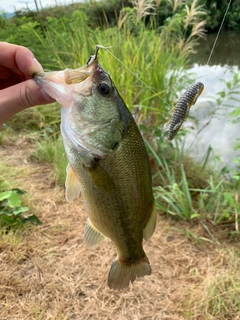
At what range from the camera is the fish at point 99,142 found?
1220 millimetres

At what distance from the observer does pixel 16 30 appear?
20.7ft

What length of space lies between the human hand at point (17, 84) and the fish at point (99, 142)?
4.7 inches

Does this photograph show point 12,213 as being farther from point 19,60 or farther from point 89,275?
point 19,60

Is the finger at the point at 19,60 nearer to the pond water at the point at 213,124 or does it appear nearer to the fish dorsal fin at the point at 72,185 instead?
the fish dorsal fin at the point at 72,185

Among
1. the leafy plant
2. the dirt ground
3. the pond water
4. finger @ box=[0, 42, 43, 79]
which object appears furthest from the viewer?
the pond water

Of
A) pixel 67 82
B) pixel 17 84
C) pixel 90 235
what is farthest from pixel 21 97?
pixel 90 235

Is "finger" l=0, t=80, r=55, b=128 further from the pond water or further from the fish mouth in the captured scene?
the pond water

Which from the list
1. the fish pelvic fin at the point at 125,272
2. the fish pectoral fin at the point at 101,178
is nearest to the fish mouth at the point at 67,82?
the fish pectoral fin at the point at 101,178

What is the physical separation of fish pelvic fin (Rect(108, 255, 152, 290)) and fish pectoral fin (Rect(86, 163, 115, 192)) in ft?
1.43

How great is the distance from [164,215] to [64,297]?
4.70 ft

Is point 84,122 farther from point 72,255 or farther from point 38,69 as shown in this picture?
point 72,255

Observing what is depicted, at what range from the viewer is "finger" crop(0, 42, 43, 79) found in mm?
1539

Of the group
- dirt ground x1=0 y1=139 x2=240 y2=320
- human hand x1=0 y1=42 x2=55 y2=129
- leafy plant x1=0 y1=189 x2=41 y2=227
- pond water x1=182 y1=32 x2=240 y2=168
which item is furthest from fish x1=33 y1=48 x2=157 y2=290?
pond water x1=182 y1=32 x2=240 y2=168

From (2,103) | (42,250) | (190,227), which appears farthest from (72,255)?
(2,103)
